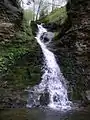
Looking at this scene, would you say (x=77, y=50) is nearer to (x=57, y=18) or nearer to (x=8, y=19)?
(x=8, y=19)

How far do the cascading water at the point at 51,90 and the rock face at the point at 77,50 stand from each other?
48 centimetres

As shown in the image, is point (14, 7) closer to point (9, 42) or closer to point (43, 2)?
point (9, 42)

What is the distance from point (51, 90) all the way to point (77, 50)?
167 inches

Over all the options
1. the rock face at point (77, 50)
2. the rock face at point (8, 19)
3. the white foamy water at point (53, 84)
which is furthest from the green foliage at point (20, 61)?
the rock face at point (77, 50)

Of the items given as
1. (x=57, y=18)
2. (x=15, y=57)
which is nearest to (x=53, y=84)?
(x=15, y=57)

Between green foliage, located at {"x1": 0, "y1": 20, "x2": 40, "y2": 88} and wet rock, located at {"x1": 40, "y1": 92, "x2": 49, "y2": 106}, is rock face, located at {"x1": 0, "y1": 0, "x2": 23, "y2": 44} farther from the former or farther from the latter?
wet rock, located at {"x1": 40, "y1": 92, "x2": 49, "y2": 106}

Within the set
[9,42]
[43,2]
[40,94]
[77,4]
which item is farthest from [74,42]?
[43,2]

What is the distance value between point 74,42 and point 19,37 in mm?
3936

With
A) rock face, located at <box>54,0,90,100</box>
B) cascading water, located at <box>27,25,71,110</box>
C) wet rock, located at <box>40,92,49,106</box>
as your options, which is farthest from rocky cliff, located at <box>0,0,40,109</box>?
rock face, located at <box>54,0,90,100</box>

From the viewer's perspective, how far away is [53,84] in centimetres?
1909

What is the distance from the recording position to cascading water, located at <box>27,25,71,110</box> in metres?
17.1

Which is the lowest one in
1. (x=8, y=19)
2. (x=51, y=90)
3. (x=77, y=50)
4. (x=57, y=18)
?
(x=51, y=90)

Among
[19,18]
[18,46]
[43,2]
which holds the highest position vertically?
[43,2]

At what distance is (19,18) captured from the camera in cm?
2342
